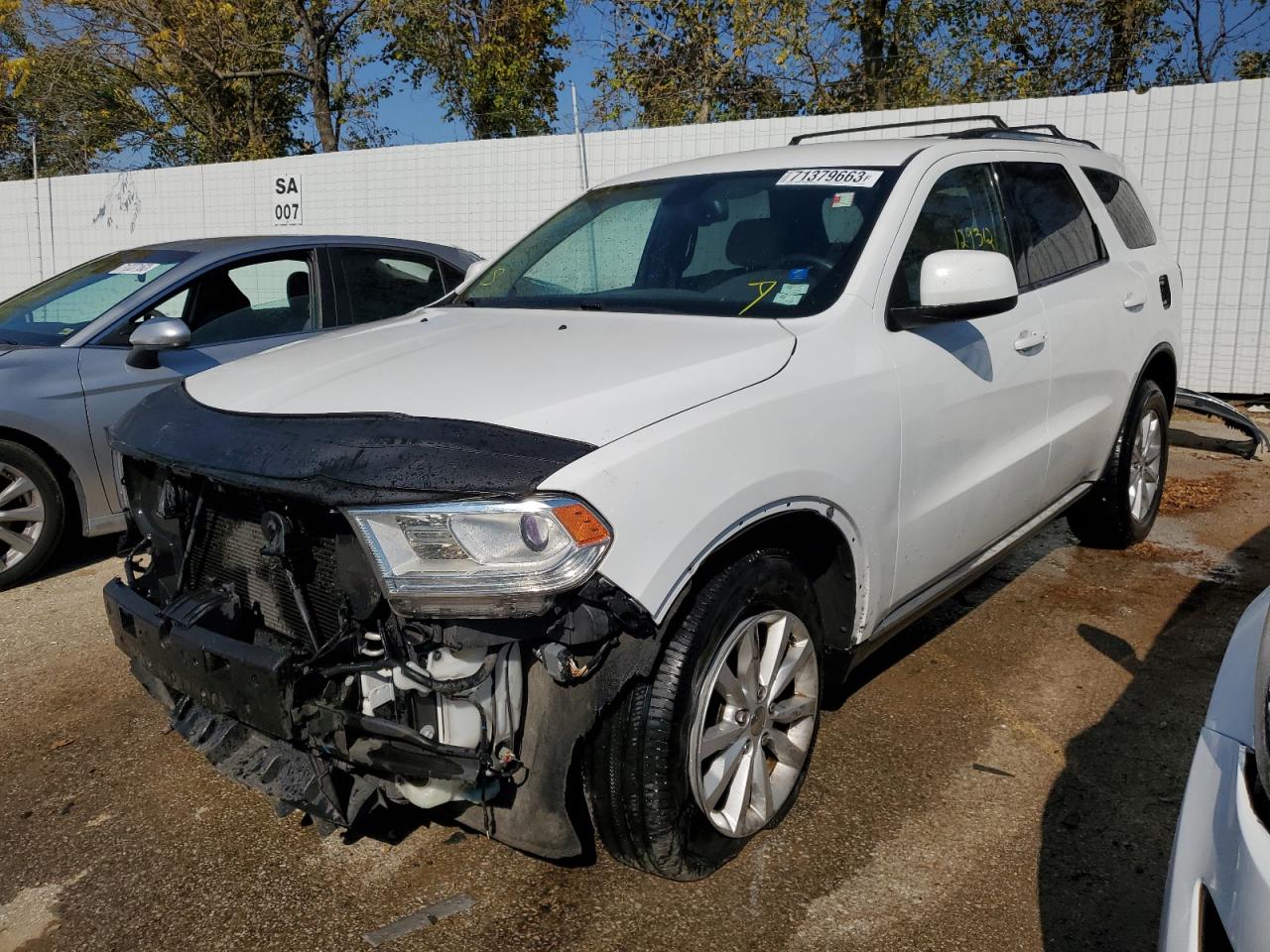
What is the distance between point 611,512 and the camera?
2.04 m

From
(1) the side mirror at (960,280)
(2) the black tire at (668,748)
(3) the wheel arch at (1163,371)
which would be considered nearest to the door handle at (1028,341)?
(1) the side mirror at (960,280)

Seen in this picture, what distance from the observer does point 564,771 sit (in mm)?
2178

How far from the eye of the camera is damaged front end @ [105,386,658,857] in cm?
202

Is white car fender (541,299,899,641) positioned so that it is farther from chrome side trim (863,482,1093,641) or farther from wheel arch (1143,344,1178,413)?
wheel arch (1143,344,1178,413)

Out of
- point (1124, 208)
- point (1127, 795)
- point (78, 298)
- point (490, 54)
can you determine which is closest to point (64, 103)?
point (490, 54)

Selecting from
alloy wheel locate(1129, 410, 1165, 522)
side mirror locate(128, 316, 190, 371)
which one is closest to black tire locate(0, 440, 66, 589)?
side mirror locate(128, 316, 190, 371)

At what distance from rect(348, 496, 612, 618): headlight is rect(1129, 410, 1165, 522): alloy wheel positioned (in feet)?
11.8

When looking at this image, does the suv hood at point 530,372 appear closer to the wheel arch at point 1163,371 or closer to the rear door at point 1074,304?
the rear door at point 1074,304

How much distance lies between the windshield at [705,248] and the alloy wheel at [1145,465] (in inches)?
92.5

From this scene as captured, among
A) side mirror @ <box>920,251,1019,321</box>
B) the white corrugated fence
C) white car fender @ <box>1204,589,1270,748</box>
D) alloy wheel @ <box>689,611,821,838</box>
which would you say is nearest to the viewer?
white car fender @ <box>1204,589,1270,748</box>

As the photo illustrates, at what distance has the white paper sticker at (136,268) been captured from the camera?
5258mm

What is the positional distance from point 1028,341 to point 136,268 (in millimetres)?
4337

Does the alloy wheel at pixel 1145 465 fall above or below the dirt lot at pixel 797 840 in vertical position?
above

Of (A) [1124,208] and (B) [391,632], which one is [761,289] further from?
(A) [1124,208]
